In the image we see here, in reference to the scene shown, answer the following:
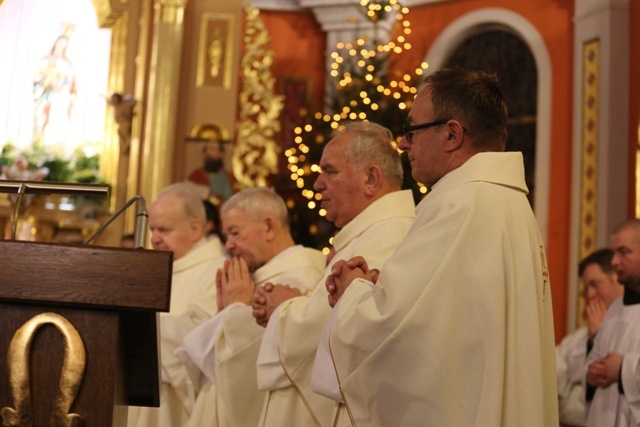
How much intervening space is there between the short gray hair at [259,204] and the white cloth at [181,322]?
581mm

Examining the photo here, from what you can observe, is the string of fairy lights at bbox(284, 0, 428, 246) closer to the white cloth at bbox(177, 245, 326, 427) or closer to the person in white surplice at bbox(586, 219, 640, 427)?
the person in white surplice at bbox(586, 219, 640, 427)

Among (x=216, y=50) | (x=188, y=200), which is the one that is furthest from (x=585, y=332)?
(x=216, y=50)

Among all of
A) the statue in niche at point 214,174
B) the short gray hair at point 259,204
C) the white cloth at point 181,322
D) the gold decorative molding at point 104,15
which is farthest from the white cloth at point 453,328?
the gold decorative molding at point 104,15

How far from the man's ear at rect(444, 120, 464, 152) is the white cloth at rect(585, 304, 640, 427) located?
2.22m

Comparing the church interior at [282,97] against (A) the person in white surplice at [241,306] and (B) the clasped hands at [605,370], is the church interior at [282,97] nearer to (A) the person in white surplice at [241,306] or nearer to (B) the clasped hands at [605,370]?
(B) the clasped hands at [605,370]

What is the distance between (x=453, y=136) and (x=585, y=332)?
4595 mm

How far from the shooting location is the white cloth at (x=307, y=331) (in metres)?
3.99

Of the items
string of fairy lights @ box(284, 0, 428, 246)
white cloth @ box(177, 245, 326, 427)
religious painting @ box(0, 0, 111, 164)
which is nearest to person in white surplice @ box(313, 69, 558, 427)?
white cloth @ box(177, 245, 326, 427)

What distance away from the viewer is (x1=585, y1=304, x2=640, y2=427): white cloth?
504cm

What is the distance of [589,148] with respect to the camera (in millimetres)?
10398

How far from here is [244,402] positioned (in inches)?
183

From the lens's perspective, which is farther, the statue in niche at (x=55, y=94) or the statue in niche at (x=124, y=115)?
the statue in niche at (x=55, y=94)

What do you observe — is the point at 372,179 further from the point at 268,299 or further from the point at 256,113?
the point at 256,113

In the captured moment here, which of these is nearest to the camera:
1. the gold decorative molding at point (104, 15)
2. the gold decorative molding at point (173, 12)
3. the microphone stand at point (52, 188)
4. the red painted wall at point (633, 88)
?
the microphone stand at point (52, 188)
